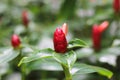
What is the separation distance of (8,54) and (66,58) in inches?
12.9

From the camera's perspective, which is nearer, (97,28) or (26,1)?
(97,28)

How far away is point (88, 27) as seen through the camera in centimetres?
205

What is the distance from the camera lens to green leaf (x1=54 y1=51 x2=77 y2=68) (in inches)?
43.5

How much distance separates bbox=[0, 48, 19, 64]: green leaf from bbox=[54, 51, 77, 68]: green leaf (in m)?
0.25

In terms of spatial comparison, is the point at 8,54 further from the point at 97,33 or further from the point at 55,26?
the point at 55,26

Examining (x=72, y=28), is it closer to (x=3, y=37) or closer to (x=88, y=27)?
(x=88, y=27)

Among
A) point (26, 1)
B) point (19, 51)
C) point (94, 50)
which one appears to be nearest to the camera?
point (19, 51)

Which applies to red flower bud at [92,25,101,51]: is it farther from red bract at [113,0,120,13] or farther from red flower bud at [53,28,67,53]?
red flower bud at [53,28,67,53]

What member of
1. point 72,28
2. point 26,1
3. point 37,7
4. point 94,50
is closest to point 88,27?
point 72,28

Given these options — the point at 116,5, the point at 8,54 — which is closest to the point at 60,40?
the point at 8,54

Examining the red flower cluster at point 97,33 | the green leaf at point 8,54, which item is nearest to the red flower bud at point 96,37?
the red flower cluster at point 97,33

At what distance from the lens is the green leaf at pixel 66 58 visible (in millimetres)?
1105

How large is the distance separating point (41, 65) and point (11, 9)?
115 centimetres

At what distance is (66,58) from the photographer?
44.7 inches
